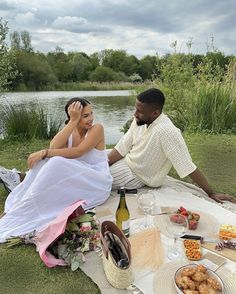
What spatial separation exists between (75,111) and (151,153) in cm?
91

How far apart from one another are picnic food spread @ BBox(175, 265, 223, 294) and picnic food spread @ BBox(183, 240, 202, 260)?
288 millimetres

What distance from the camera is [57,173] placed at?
2861 millimetres

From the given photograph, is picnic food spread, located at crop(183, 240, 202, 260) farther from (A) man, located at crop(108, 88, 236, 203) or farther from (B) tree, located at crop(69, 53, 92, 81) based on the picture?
(B) tree, located at crop(69, 53, 92, 81)

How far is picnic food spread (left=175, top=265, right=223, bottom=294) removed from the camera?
1811mm

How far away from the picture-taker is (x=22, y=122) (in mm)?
7016

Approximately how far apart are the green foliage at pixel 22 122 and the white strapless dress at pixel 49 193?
398 centimetres

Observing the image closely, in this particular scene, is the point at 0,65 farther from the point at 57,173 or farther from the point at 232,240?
the point at 232,240

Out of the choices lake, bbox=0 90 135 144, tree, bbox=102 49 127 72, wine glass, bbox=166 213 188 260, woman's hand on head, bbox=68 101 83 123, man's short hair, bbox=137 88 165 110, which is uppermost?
tree, bbox=102 49 127 72

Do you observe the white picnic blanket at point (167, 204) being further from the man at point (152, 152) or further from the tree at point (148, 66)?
the tree at point (148, 66)

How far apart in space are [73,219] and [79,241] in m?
0.19

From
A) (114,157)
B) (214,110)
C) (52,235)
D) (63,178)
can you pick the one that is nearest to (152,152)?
(114,157)

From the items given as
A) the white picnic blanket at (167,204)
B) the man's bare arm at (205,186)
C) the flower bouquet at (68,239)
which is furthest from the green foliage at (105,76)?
the flower bouquet at (68,239)

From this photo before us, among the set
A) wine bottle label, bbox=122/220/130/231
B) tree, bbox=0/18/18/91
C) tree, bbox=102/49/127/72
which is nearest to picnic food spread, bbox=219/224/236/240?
wine bottle label, bbox=122/220/130/231

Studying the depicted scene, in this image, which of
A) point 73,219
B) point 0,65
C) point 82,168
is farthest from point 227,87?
point 73,219
